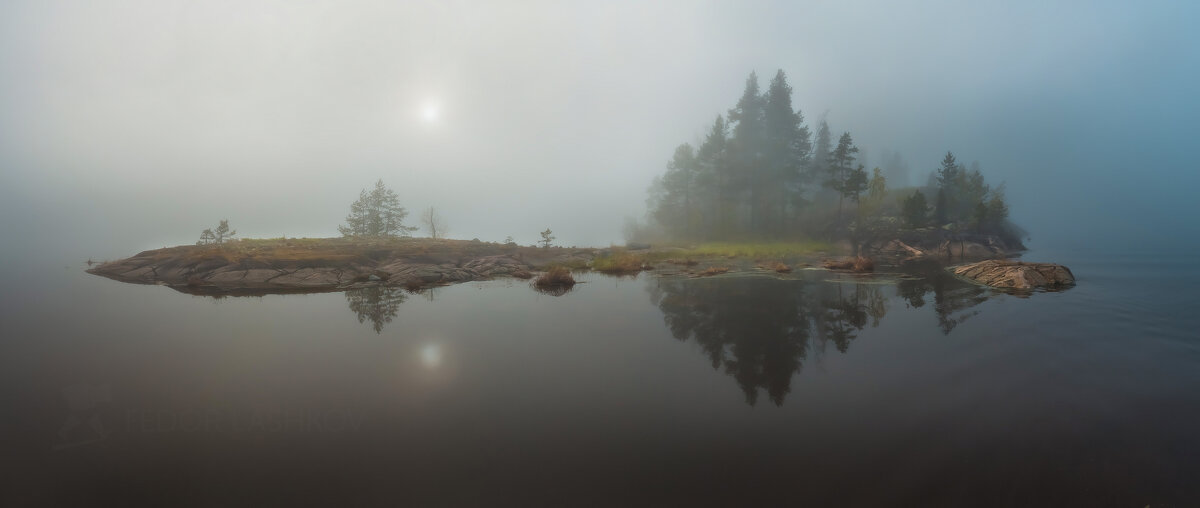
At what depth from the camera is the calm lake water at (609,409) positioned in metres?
5.01

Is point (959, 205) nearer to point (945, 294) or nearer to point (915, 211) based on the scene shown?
point (915, 211)

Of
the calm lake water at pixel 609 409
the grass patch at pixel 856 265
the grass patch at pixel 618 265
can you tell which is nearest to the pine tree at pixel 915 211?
the grass patch at pixel 856 265

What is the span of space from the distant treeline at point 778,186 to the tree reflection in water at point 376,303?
41779 mm

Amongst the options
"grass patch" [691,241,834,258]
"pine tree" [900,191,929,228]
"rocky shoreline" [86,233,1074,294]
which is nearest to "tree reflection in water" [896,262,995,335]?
"rocky shoreline" [86,233,1074,294]

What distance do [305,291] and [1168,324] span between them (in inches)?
1424

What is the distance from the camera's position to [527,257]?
35.3 meters

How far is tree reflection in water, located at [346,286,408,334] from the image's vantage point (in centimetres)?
1429

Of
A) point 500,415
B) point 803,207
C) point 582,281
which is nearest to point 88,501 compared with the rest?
point 500,415

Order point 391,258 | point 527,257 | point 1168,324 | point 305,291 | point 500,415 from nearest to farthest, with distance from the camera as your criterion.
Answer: point 500,415
point 1168,324
point 305,291
point 391,258
point 527,257

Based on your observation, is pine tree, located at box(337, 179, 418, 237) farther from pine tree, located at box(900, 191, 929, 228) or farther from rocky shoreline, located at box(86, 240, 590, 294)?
pine tree, located at box(900, 191, 929, 228)

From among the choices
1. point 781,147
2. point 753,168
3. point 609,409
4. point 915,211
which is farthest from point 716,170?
point 609,409

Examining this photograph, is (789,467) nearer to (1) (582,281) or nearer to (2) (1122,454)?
(2) (1122,454)

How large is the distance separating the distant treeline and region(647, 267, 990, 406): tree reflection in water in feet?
91.8

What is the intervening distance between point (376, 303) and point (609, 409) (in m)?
14.4
